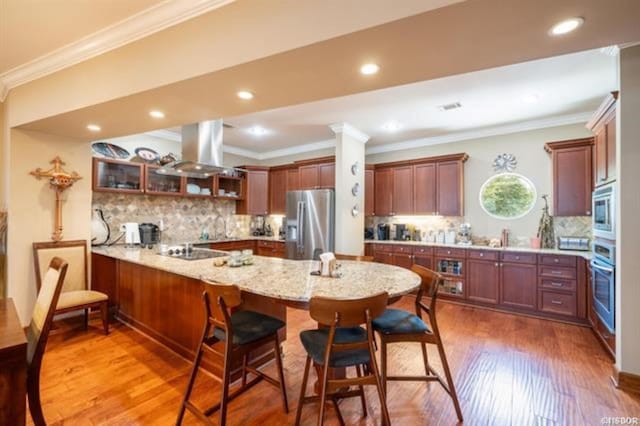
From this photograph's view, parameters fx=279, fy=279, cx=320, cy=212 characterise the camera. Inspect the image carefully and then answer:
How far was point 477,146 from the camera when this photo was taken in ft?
15.7

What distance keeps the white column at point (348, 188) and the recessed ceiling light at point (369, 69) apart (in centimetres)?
267

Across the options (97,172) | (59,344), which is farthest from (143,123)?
(59,344)

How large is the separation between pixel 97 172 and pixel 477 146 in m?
5.89

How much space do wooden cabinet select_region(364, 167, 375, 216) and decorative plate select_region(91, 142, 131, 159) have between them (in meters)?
4.09

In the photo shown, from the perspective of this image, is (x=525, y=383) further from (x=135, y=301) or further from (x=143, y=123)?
(x=143, y=123)

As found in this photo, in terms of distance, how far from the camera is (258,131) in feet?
16.1

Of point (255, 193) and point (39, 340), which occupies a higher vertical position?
point (255, 193)

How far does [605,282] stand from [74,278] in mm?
5764

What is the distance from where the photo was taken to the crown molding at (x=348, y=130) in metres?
4.46

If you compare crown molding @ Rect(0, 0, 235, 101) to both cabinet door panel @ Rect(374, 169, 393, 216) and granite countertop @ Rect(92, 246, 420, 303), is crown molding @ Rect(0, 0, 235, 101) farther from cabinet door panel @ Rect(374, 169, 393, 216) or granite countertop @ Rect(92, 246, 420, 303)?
cabinet door panel @ Rect(374, 169, 393, 216)

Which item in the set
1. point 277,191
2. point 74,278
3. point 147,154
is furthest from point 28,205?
point 277,191

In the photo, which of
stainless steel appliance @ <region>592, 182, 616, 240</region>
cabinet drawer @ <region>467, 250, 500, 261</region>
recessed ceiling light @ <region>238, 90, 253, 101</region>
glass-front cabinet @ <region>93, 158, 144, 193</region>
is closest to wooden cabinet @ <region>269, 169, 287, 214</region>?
glass-front cabinet @ <region>93, 158, 144, 193</region>

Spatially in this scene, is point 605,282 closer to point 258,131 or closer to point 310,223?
point 310,223

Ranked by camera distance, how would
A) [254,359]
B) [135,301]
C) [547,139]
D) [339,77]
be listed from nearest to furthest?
[339,77] → [254,359] → [135,301] → [547,139]
